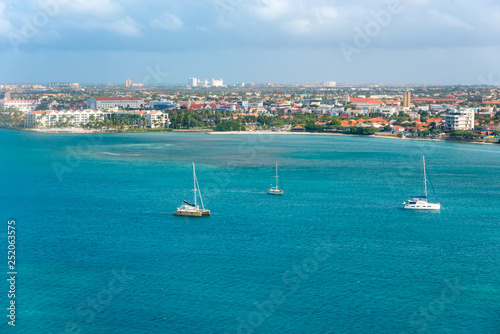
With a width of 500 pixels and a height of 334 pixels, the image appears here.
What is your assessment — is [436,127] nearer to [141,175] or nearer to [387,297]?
[141,175]

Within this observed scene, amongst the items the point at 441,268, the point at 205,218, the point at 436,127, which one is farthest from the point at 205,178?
the point at 436,127

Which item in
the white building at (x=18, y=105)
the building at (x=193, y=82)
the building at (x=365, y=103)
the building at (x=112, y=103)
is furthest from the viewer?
the building at (x=193, y=82)

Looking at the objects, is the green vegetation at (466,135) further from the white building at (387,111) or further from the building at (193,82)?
the building at (193,82)

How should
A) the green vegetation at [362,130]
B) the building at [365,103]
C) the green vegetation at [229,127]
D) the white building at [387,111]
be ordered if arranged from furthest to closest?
the building at [365,103], the white building at [387,111], the green vegetation at [229,127], the green vegetation at [362,130]

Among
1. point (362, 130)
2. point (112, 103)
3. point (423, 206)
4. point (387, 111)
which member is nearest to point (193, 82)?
point (112, 103)

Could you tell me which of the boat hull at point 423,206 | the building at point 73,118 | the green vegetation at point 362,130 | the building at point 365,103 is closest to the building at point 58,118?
the building at point 73,118

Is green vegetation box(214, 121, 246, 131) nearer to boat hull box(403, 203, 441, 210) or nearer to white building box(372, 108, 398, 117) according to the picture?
white building box(372, 108, 398, 117)

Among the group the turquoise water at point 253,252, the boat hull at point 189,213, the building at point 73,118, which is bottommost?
the turquoise water at point 253,252
